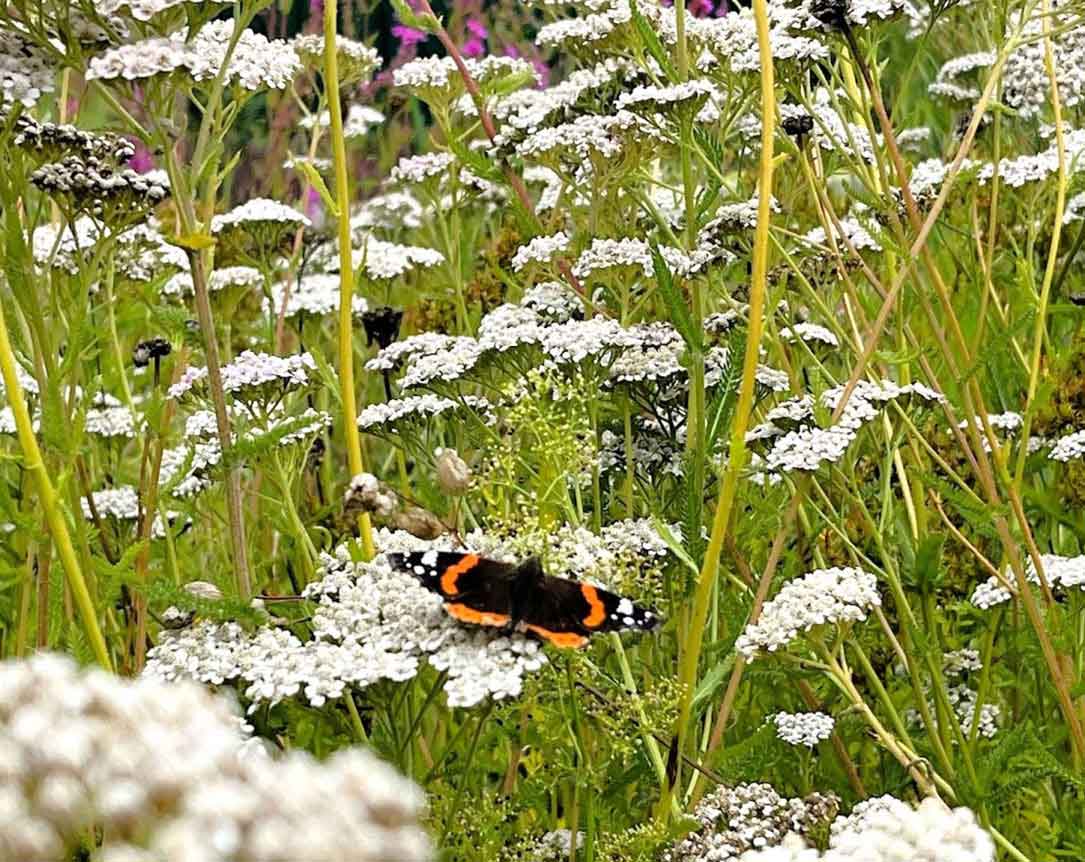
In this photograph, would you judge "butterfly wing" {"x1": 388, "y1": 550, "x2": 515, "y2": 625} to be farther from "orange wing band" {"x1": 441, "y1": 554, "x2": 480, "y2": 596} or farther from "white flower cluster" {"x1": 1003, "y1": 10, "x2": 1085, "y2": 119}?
"white flower cluster" {"x1": 1003, "y1": 10, "x2": 1085, "y2": 119}

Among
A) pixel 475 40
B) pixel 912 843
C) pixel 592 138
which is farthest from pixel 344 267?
pixel 475 40

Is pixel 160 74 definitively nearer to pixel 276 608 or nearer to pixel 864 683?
pixel 276 608

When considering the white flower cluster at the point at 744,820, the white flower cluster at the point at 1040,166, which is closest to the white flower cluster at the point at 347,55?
the white flower cluster at the point at 1040,166

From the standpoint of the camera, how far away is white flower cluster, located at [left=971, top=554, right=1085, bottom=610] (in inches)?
119

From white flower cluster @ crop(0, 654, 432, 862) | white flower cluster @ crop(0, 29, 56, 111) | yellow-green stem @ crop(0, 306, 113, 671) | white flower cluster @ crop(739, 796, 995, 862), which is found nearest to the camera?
white flower cluster @ crop(0, 654, 432, 862)

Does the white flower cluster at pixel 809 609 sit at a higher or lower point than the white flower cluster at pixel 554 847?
higher

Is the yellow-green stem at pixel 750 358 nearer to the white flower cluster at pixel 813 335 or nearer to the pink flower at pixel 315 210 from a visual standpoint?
the white flower cluster at pixel 813 335

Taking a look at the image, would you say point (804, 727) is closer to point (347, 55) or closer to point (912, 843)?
point (912, 843)

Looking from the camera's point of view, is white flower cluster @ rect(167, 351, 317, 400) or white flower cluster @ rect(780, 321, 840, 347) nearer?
white flower cluster @ rect(167, 351, 317, 400)

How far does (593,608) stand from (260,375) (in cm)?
106

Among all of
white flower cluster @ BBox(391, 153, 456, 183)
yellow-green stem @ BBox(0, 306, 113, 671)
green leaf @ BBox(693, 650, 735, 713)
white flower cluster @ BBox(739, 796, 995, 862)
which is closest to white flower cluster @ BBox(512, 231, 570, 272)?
white flower cluster @ BBox(391, 153, 456, 183)

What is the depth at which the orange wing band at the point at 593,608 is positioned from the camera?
224 centimetres

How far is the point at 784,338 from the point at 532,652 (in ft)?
5.27

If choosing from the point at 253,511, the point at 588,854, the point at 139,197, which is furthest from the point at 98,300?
the point at 588,854
